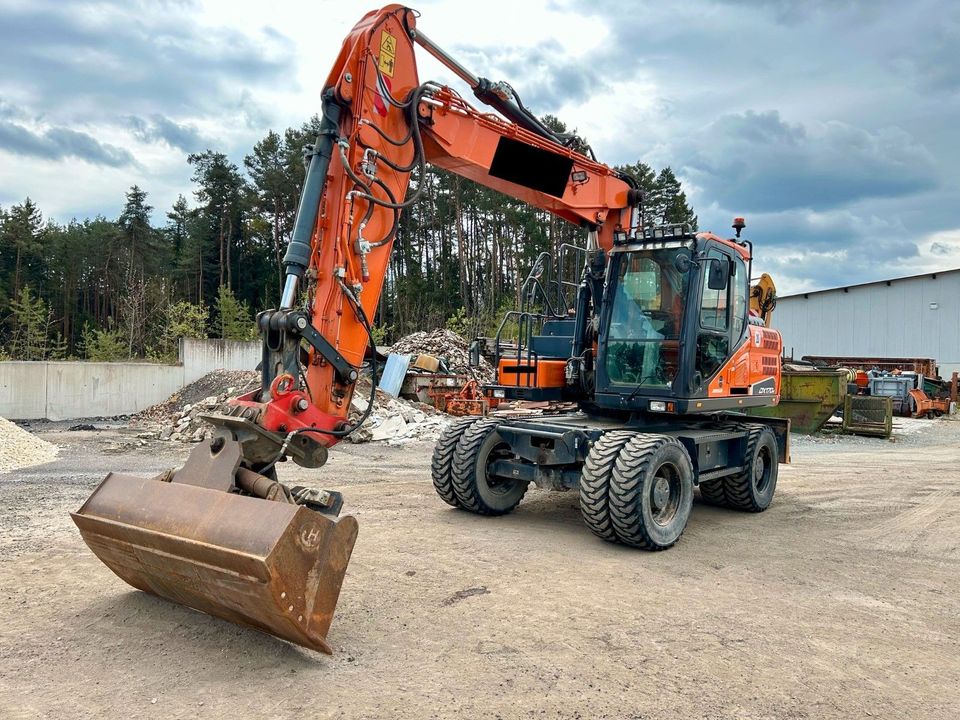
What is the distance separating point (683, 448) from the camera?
6.48 metres

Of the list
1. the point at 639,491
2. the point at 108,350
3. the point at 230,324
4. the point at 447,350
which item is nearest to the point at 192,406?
the point at 447,350

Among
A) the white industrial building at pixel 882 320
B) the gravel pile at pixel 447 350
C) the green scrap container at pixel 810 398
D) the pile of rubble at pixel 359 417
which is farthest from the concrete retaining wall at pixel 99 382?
the white industrial building at pixel 882 320

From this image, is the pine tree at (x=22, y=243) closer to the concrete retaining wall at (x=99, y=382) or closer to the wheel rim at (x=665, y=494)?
the concrete retaining wall at (x=99, y=382)

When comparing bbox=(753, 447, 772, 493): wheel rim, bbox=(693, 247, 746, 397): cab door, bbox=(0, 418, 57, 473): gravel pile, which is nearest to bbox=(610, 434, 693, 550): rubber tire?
bbox=(693, 247, 746, 397): cab door

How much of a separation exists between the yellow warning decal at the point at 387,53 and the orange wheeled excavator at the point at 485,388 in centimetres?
2

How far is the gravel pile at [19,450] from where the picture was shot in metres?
10.8

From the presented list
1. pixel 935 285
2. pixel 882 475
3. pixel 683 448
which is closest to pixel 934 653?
pixel 683 448

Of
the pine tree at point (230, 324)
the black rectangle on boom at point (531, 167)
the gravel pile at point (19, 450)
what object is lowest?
the gravel pile at point (19, 450)

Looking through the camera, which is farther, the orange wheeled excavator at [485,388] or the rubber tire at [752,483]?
the rubber tire at [752,483]

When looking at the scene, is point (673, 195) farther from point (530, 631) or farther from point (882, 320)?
point (530, 631)

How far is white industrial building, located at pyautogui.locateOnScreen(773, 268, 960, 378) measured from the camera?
29469 mm

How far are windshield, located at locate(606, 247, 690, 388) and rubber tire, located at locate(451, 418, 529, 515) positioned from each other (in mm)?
1334

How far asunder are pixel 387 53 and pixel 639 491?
397 centimetres

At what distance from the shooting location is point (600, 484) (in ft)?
19.7
